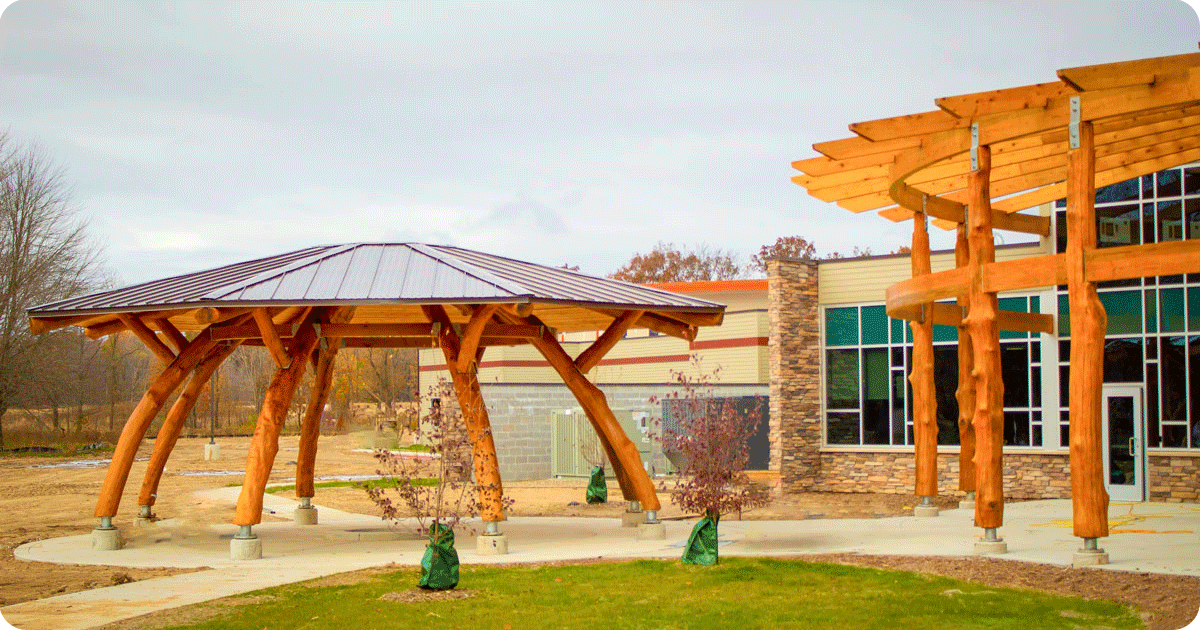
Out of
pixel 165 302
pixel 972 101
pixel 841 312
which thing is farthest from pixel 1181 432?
pixel 165 302

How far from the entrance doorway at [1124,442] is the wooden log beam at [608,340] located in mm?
10479

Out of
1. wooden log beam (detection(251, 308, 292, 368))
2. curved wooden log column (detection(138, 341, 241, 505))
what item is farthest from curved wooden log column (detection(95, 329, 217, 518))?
wooden log beam (detection(251, 308, 292, 368))

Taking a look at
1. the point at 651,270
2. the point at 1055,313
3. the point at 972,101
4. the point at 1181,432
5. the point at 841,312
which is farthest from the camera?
the point at 651,270

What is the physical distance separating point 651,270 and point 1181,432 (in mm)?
49200

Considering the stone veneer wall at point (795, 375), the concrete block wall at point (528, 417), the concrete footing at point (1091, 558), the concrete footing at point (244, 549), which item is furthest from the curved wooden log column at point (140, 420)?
the concrete block wall at point (528, 417)

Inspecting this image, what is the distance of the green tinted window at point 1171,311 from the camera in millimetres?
20109

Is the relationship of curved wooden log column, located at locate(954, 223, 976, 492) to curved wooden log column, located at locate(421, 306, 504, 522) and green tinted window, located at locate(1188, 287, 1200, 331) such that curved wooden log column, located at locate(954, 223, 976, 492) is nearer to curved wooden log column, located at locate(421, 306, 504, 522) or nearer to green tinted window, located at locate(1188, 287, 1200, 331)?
green tinted window, located at locate(1188, 287, 1200, 331)

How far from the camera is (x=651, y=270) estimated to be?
68.2 meters

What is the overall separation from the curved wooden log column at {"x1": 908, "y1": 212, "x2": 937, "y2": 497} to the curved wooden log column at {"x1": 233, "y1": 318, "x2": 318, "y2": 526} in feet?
33.8

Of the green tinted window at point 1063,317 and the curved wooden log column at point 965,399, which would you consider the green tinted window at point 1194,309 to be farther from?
the curved wooden log column at point 965,399

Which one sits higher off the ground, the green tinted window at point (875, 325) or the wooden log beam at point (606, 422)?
the green tinted window at point (875, 325)

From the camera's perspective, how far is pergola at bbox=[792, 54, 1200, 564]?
11273mm

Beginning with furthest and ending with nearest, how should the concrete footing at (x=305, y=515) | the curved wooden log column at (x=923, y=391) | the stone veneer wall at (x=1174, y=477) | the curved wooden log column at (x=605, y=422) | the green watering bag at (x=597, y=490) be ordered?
the green watering bag at (x=597, y=490) < the stone veneer wall at (x=1174, y=477) < the concrete footing at (x=305, y=515) < the curved wooden log column at (x=923, y=391) < the curved wooden log column at (x=605, y=422)

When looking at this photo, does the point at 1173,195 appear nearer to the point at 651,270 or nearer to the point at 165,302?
the point at 165,302
